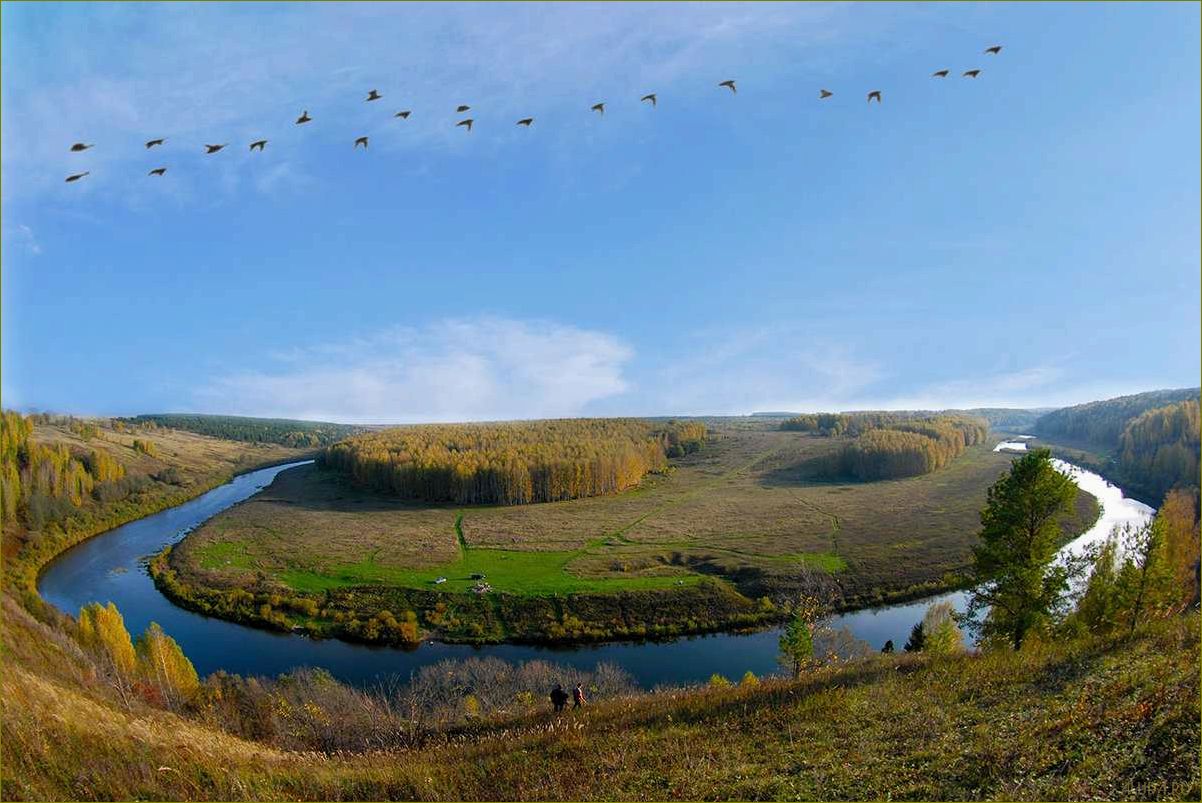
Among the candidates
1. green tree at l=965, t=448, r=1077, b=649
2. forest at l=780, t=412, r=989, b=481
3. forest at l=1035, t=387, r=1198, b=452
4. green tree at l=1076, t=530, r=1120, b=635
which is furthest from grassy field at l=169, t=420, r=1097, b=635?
forest at l=1035, t=387, r=1198, b=452

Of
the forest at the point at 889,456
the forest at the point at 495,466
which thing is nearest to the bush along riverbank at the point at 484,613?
the forest at the point at 495,466

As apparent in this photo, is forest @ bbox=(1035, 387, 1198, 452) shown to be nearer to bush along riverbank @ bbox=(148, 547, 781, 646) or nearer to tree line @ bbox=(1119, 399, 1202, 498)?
tree line @ bbox=(1119, 399, 1202, 498)

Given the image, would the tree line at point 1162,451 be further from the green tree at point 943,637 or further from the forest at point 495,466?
the forest at point 495,466

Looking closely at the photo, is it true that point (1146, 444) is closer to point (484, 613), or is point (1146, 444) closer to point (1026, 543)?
point (1026, 543)

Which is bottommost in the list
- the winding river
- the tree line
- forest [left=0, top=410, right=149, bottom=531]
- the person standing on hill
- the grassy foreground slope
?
the winding river

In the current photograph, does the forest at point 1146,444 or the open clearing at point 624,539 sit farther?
the forest at point 1146,444

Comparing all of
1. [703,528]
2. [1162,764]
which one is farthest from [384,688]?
[703,528]

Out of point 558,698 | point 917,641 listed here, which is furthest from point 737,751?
point 917,641
